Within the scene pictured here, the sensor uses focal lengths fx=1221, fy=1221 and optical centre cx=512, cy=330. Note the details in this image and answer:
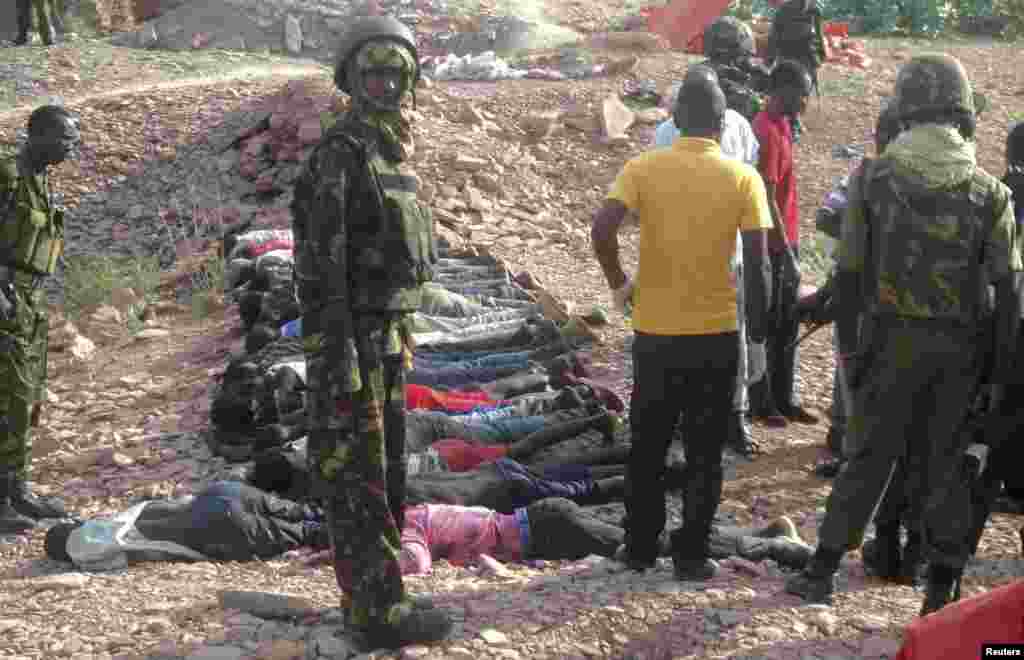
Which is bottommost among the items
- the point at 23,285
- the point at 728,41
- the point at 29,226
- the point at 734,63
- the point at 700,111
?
the point at 23,285

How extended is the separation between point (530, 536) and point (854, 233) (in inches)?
66.8

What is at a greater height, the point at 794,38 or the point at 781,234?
the point at 794,38

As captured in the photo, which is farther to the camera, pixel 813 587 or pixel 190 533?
pixel 190 533

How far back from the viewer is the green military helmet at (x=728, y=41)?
645cm

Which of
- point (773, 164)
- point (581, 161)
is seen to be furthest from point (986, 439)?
point (581, 161)

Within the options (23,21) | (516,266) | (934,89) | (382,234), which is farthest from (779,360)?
(23,21)

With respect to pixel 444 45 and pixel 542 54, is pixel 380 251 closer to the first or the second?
pixel 542 54

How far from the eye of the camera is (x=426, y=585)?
13.8ft

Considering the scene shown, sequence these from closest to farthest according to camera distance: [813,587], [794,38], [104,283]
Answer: [813,587] → [794,38] → [104,283]

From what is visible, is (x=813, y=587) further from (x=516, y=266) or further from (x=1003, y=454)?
(x=516, y=266)

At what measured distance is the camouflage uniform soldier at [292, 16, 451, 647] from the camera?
332 centimetres

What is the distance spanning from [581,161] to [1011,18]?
907 cm

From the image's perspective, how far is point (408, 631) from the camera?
3473mm

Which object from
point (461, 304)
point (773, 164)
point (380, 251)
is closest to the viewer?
point (380, 251)
